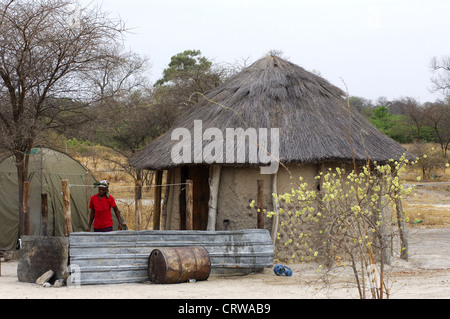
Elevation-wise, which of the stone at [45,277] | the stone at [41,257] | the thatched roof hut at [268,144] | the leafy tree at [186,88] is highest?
the leafy tree at [186,88]

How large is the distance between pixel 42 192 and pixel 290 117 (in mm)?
5381

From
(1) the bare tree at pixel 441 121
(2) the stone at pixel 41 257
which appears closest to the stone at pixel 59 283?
(2) the stone at pixel 41 257

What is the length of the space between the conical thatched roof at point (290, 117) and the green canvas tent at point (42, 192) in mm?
1951

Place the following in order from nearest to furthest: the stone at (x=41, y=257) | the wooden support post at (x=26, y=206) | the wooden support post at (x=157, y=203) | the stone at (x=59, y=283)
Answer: the stone at (x=59, y=283) < the stone at (x=41, y=257) < the wooden support post at (x=26, y=206) < the wooden support post at (x=157, y=203)

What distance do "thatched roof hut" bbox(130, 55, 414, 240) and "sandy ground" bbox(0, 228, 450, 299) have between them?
5.35ft

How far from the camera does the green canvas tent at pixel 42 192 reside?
1164 cm

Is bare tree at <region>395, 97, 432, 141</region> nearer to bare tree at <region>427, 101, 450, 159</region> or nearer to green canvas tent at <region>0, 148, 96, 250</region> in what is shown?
bare tree at <region>427, 101, 450, 159</region>

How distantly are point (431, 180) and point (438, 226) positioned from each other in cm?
1222

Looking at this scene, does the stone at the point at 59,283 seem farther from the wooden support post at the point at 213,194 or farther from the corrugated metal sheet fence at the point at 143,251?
the wooden support post at the point at 213,194

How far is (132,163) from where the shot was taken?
12.2 metres

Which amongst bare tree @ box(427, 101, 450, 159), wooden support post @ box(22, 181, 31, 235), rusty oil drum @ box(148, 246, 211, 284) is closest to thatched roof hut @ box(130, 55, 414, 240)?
rusty oil drum @ box(148, 246, 211, 284)

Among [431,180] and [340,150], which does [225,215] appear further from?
[431,180]

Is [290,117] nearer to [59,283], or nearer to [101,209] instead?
[101,209]

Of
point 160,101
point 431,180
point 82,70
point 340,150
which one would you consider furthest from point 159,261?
point 431,180
